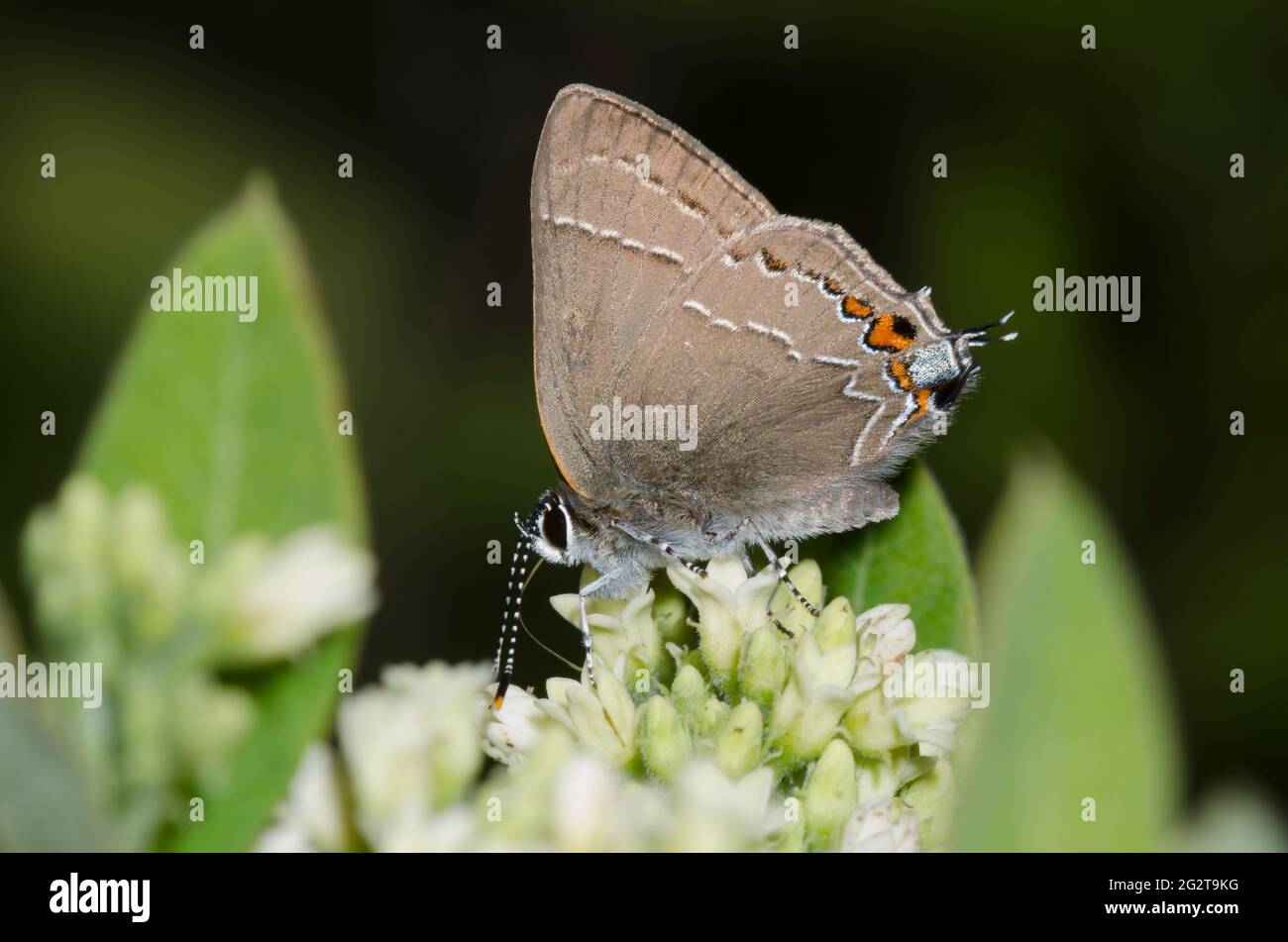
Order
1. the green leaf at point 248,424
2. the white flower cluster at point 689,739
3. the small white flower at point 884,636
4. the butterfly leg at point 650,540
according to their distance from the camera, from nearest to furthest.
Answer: the white flower cluster at point 689,739, the green leaf at point 248,424, the small white flower at point 884,636, the butterfly leg at point 650,540

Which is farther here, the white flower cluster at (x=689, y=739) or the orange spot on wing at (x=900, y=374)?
the orange spot on wing at (x=900, y=374)

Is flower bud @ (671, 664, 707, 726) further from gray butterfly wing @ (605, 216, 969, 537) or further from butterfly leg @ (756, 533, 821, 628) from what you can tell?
gray butterfly wing @ (605, 216, 969, 537)

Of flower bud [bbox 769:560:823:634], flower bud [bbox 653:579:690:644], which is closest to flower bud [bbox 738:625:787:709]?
flower bud [bbox 769:560:823:634]

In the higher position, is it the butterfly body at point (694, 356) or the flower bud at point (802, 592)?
the butterfly body at point (694, 356)

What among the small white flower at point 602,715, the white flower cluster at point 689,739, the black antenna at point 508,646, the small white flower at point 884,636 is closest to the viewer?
the white flower cluster at point 689,739

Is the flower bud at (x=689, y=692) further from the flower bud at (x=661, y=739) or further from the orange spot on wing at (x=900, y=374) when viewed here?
the orange spot on wing at (x=900, y=374)

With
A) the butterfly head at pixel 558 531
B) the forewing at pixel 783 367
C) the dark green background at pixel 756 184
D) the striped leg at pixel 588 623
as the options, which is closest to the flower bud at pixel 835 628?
the striped leg at pixel 588 623
